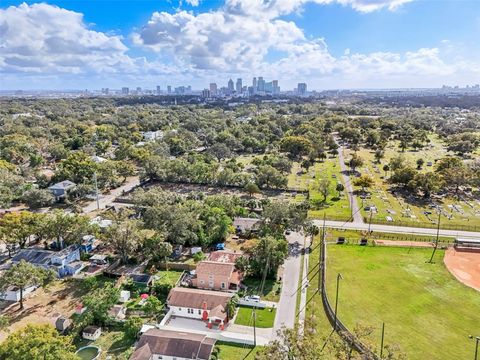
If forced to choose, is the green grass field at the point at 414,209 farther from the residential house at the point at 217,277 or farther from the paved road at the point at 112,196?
the paved road at the point at 112,196

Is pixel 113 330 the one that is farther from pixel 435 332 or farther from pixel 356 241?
pixel 356 241

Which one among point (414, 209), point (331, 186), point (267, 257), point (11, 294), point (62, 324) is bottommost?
point (414, 209)

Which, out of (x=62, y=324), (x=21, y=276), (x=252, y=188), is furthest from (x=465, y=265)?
(x=21, y=276)

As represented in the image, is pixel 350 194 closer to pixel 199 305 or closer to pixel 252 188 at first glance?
pixel 252 188

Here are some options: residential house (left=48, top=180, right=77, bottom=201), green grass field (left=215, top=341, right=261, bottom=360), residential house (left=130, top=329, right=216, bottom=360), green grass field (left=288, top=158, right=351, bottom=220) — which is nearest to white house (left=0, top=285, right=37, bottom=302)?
residential house (left=130, top=329, right=216, bottom=360)

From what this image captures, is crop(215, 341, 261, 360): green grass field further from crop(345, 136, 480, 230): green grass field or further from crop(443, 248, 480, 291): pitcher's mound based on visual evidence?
crop(345, 136, 480, 230): green grass field
